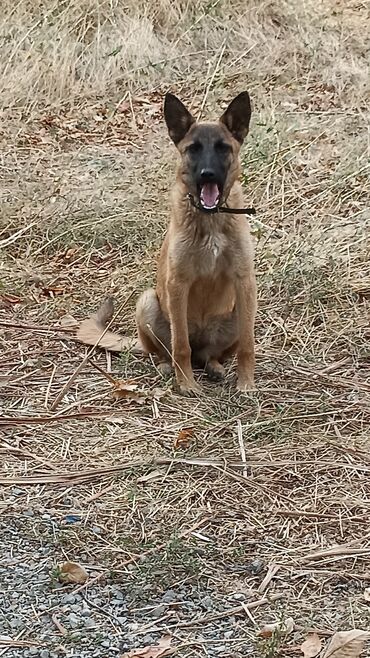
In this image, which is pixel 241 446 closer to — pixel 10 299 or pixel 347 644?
pixel 347 644

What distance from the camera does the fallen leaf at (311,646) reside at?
9.67ft

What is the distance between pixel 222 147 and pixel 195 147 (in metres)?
0.13

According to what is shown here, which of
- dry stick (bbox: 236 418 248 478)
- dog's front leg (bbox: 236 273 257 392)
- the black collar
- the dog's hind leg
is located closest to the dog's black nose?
the black collar

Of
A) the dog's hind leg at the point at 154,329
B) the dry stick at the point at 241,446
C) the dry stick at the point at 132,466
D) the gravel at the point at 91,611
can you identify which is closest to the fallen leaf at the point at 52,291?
the dog's hind leg at the point at 154,329

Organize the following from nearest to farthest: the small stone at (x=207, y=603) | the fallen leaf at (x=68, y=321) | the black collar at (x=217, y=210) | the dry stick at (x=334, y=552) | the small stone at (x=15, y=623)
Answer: the small stone at (x=15, y=623), the small stone at (x=207, y=603), the dry stick at (x=334, y=552), the black collar at (x=217, y=210), the fallen leaf at (x=68, y=321)

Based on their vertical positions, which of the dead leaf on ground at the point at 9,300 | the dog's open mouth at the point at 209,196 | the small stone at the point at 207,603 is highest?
the dog's open mouth at the point at 209,196

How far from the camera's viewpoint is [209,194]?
16.1ft

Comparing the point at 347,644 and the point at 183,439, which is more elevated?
the point at 347,644

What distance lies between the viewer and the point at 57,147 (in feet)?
29.4

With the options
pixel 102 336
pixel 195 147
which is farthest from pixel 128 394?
pixel 195 147

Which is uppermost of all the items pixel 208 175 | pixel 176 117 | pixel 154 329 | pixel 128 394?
pixel 176 117

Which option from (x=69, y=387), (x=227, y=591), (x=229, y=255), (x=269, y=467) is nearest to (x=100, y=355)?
(x=69, y=387)

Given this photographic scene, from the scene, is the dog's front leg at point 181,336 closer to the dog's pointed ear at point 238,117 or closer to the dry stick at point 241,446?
the dry stick at point 241,446

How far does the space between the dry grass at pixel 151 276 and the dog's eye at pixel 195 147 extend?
3.71ft
